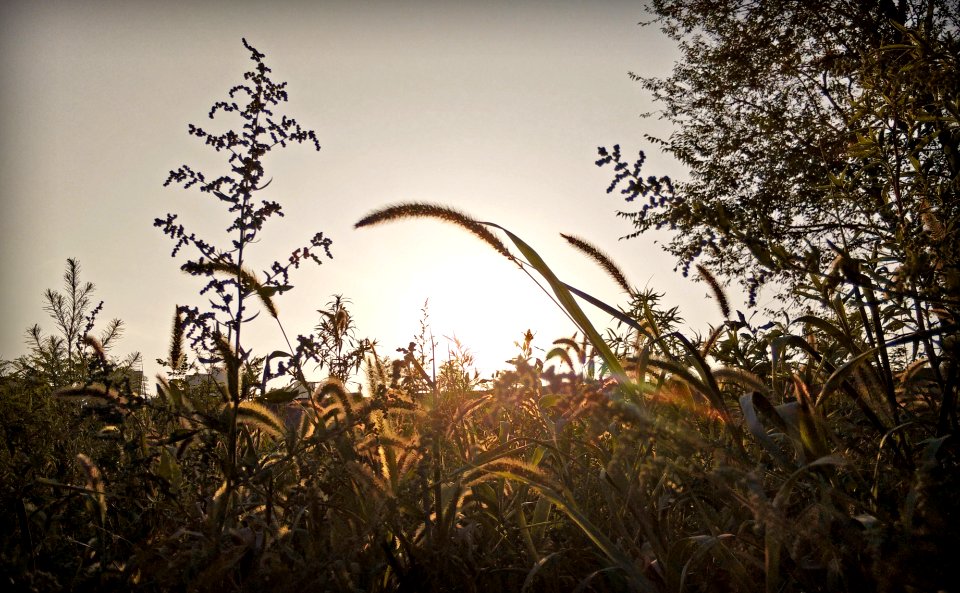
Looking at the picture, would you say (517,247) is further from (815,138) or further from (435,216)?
(815,138)

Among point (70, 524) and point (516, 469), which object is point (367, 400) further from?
point (70, 524)

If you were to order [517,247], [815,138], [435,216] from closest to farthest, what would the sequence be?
[517,247] < [435,216] < [815,138]

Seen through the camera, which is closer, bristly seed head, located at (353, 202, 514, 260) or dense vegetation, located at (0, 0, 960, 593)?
dense vegetation, located at (0, 0, 960, 593)

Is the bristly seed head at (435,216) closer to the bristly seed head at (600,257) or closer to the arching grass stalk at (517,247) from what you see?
the arching grass stalk at (517,247)

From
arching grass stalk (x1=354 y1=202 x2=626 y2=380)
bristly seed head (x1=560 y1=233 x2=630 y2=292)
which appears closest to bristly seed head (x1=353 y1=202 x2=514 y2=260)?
arching grass stalk (x1=354 y1=202 x2=626 y2=380)

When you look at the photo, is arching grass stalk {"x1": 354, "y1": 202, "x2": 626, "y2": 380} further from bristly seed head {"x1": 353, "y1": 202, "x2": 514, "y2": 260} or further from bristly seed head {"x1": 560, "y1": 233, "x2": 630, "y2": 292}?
bristly seed head {"x1": 560, "y1": 233, "x2": 630, "y2": 292}

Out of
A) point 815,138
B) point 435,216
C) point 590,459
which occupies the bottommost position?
point 590,459

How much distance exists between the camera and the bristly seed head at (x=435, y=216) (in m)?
2.33

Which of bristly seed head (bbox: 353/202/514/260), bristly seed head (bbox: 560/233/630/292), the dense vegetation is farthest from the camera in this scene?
bristly seed head (bbox: 560/233/630/292)

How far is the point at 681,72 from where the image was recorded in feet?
52.3

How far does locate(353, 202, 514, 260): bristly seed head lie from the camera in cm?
233

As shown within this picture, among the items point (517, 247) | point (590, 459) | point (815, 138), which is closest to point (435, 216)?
point (517, 247)

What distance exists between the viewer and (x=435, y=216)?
8.37 feet

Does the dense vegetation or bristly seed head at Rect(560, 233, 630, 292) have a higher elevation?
bristly seed head at Rect(560, 233, 630, 292)
